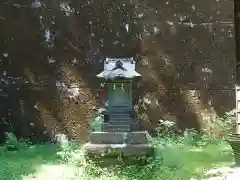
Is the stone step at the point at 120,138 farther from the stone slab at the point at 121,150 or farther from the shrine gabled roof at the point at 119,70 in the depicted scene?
the shrine gabled roof at the point at 119,70

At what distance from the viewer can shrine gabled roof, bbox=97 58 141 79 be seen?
5.89m

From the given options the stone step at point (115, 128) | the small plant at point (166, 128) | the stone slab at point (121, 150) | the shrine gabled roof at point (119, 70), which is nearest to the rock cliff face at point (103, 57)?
the small plant at point (166, 128)

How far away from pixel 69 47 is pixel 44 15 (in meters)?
0.70

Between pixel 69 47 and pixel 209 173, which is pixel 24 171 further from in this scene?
pixel 69 47

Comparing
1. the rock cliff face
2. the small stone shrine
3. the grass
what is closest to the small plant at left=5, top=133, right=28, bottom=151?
the grass

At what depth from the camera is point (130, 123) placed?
19.0ft

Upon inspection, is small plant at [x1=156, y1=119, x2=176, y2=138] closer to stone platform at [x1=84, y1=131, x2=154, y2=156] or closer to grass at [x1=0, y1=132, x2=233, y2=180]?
grass at [x1=0, y1=132, x2=233, y2=180]

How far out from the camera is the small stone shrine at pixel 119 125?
551 cm

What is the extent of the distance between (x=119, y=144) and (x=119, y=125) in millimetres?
292

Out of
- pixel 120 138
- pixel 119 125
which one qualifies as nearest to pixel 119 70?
pixel 119 125

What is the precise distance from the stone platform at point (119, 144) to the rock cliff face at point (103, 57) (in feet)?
7.54

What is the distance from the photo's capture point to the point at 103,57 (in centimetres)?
792

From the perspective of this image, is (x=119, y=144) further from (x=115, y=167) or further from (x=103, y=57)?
(x=103, y=57)

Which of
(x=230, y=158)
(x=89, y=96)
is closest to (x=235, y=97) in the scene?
(x=230, y=158)
